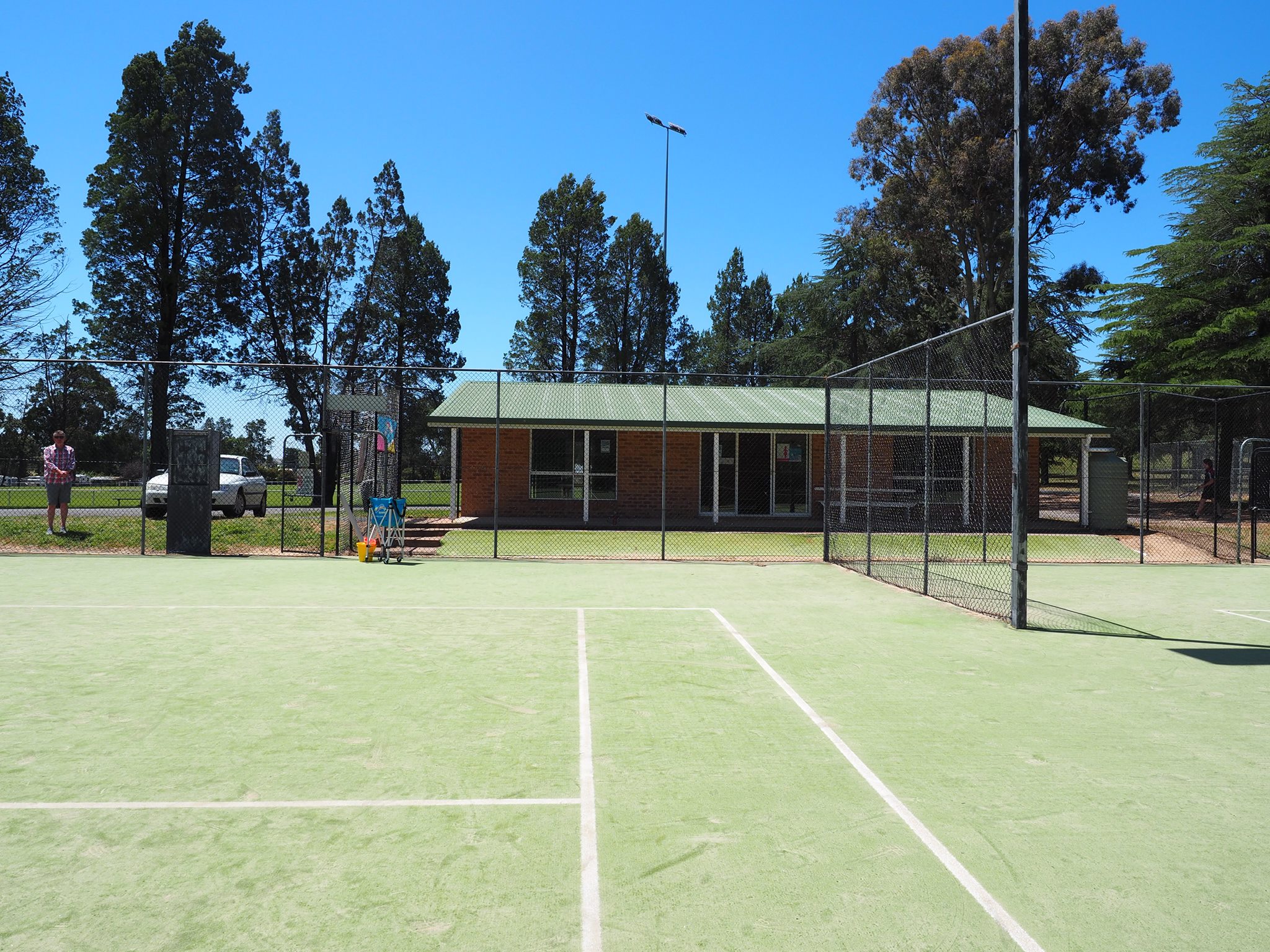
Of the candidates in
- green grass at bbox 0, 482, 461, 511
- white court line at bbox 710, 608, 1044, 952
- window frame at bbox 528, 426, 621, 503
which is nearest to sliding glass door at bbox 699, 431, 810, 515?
window frame at bbox 528, 426, 621, 503

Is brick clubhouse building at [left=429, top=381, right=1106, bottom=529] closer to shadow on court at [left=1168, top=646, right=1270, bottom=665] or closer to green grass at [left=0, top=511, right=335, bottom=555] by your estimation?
green grass at [left=0, top=511, right=335, bottom=555]

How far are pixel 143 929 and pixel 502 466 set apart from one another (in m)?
19.7

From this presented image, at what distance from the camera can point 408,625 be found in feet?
27.0

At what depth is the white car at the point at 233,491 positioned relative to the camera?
20328 mm

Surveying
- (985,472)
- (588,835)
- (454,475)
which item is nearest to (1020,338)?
(985,472)

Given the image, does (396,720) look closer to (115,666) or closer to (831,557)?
(115,666)

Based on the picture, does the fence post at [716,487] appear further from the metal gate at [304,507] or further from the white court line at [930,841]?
the white court line at [930,841]

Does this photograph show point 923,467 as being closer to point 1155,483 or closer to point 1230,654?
point 1230,654

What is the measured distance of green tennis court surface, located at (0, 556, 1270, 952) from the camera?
2908 mm

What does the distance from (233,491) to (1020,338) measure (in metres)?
19.1

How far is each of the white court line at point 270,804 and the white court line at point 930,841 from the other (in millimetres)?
1399

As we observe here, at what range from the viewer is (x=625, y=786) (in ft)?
13.5

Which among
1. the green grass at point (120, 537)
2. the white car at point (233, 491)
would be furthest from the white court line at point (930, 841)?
the white car at point (233, 491)

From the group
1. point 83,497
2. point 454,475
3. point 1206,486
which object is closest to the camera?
point 83,497
